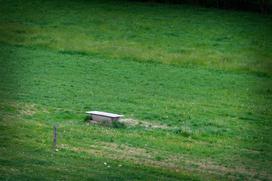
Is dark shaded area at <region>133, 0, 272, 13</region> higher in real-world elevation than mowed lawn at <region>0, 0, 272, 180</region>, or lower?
higher

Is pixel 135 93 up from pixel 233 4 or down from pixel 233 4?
down

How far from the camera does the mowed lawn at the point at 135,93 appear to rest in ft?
8.92

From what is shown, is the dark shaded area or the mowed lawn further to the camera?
the mowed lawn

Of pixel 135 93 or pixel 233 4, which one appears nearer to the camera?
pixel 233 4

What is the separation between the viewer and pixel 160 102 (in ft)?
38.9

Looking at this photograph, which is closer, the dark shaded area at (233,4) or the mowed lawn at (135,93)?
the dark shaded area at (233,4)

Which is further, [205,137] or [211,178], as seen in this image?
[205,137]

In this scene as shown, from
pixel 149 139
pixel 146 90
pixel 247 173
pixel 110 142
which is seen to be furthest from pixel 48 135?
pixel 146 90

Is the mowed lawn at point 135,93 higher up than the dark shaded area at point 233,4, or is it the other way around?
the dark shaded area at point 233,4

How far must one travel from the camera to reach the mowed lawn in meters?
2.72

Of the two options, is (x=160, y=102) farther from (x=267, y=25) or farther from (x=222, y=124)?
(x=267, y=25)

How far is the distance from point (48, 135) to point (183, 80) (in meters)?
5.91

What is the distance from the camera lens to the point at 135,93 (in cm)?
1243

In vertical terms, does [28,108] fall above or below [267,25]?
below
